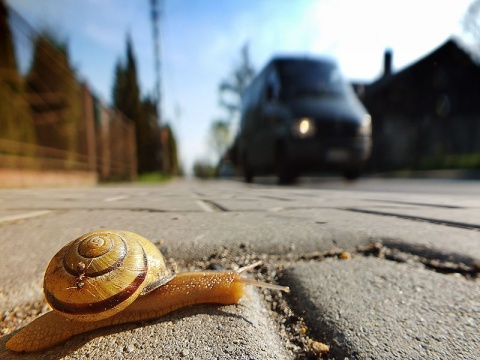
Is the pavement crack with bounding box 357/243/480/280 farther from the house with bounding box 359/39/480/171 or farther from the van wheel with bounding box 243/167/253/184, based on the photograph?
the house with bounding box 359/39/480/171

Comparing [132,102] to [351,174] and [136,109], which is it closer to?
[136,109]

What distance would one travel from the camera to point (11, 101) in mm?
6043

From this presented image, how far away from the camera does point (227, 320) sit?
651 millimetres

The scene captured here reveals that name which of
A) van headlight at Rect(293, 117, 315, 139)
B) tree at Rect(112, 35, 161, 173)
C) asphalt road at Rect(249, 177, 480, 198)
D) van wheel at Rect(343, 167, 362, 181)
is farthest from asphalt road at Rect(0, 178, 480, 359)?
tree at Rect(112, 35, 161, 173)

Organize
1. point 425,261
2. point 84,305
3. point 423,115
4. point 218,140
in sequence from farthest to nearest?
1. point 218,140
2. point 423,115
3. point 425,261
4. point 84,305

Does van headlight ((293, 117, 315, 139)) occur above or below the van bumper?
above

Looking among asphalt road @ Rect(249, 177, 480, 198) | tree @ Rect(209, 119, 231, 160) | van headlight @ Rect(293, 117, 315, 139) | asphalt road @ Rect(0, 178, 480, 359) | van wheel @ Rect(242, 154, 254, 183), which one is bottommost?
asphalt road @ Rect(249, 177, 480, 198)

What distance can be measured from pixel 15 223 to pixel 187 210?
24.9 inches

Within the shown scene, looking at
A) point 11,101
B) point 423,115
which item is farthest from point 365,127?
point 423,115

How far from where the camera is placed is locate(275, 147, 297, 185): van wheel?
18.6ft

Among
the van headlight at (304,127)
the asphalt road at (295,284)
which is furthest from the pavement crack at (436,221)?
the van headlight at (304,127)

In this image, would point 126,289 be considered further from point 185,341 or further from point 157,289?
point 185,341

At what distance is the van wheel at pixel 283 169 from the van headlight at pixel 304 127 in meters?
0.45

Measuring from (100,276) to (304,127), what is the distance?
16.5 ft
